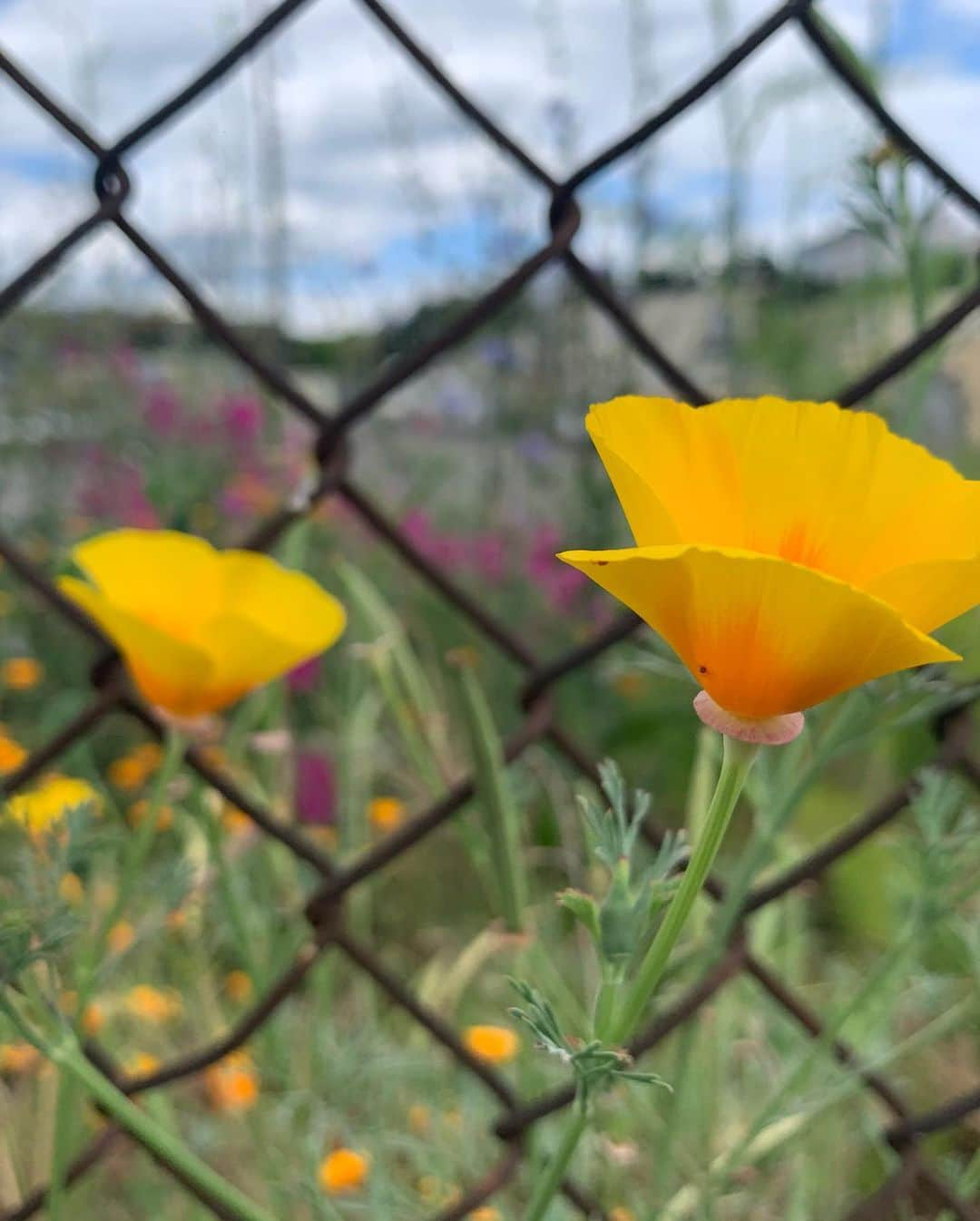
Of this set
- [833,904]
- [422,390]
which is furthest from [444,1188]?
[422,390]

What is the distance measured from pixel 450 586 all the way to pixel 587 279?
14cm

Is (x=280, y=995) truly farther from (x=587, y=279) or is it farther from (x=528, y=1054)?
(x=587, y=279)

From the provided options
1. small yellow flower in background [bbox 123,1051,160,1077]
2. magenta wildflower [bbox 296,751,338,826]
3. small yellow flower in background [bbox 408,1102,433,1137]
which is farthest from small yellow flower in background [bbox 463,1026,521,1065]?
magenta wildflower [bbox 296,751,338,826]

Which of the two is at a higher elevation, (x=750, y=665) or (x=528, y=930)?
(x=750, y=665)

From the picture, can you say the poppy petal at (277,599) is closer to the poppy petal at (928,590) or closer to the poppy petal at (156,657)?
the poppy petal at (156,657)

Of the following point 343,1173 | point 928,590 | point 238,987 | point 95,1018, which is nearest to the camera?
point 928,590

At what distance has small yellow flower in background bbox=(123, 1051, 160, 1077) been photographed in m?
1.03

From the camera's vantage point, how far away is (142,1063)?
3.43 ft

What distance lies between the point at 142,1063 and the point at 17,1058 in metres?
0.16

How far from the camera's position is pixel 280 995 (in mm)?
542

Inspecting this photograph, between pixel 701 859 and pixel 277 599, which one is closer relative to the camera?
pixel 701 859

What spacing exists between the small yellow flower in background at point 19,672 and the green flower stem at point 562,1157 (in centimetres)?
152

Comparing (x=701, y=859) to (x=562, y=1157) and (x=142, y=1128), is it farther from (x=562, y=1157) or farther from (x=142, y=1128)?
(x=142, y=1128)

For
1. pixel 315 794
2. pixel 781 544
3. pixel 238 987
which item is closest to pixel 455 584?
pixel 781 544
